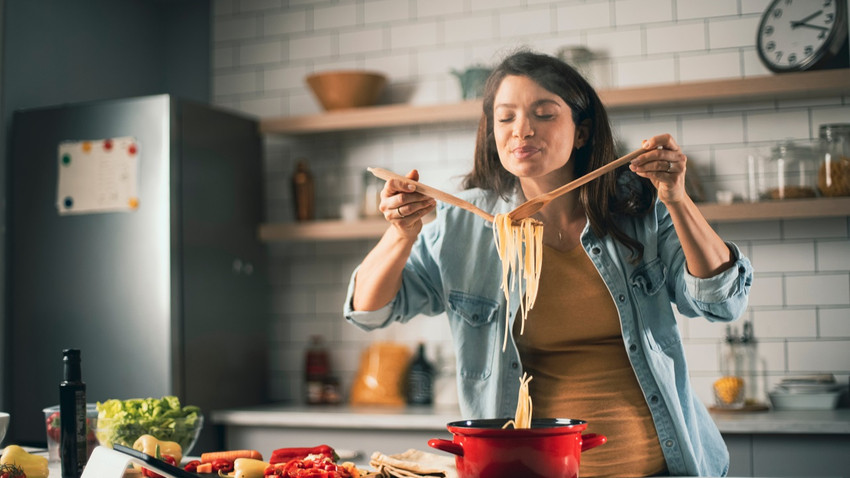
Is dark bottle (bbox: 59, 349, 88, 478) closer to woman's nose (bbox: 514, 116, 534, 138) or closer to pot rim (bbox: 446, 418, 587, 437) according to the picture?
pot rim (bbox: 446, 418, 587, 437)

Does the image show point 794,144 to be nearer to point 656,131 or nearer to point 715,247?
point 656,131

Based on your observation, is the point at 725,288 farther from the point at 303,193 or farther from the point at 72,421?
the point at 303,193

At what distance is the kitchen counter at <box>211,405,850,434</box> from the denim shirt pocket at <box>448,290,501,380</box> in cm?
106

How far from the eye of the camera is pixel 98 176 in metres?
3.68

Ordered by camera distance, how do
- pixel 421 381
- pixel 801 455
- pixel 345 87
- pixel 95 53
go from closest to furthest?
pixel 801 455 < pixel 421 381 < pixel 345 87 < pixel 95 53

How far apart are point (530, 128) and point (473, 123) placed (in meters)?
2.03

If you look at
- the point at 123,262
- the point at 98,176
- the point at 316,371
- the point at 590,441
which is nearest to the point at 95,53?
the point at 98,176

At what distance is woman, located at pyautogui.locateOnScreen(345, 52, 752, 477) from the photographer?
1.83 meters

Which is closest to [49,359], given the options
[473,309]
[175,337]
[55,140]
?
[175,337]

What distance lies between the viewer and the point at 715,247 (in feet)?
5.72

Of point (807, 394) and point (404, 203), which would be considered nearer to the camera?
point (404, 203)

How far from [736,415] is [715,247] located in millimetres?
1723

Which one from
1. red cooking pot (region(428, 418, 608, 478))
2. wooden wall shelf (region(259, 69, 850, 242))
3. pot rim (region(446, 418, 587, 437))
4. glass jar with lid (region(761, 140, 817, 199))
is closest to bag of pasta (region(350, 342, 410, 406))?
wooden wall shelf (region(259, 69, 850, 242))

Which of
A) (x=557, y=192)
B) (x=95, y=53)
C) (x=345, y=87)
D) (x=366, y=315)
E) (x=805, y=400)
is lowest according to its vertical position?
(x=805, y=400)
